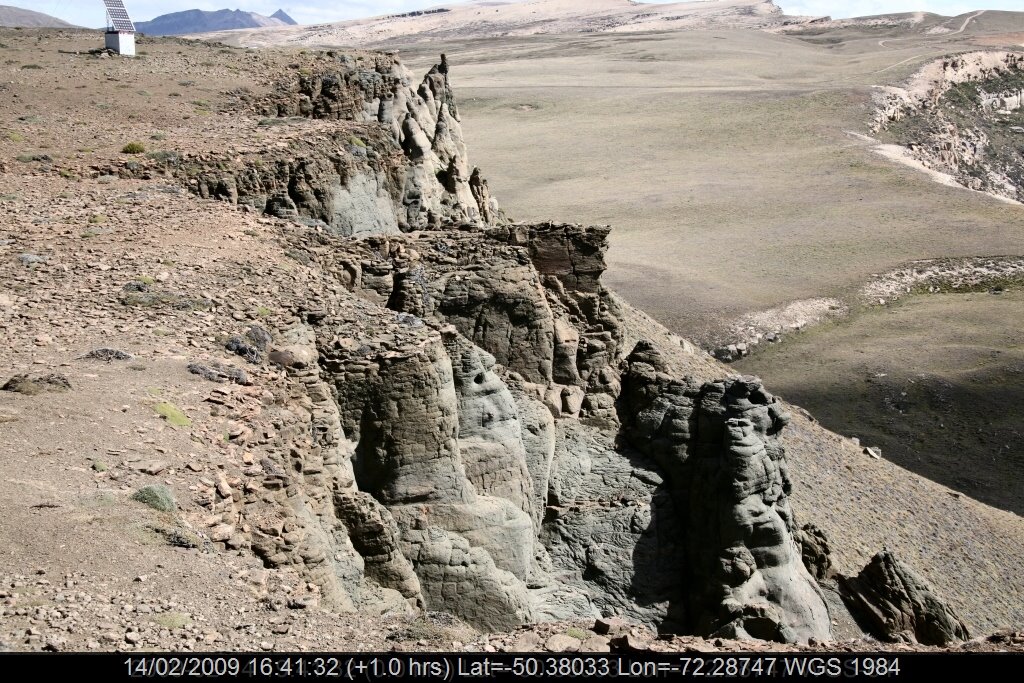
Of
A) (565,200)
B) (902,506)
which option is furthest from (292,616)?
(565,200)

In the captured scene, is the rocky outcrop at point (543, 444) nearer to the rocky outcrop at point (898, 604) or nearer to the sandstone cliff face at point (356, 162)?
the rocky outcrop at point (898, 604)

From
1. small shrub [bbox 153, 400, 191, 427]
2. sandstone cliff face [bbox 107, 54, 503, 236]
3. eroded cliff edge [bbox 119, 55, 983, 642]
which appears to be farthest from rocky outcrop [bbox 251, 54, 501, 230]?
small shrub [bbox 153, 400, 191, 427]

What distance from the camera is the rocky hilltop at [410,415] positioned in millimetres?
14430

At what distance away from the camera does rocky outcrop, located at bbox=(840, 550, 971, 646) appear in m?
23.3

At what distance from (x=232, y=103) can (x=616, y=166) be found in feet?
225

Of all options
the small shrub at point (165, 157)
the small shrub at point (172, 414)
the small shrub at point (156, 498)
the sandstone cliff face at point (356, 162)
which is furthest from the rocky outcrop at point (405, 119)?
the small shrub at point (156, 498)

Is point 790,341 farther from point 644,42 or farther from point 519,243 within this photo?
point 644,42

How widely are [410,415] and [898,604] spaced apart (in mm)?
12893

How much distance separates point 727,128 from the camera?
11025 centimetres

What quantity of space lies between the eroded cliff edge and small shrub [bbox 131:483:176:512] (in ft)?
1.47

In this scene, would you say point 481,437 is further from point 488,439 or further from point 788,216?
point 788,216

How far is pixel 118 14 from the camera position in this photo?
40.0 m

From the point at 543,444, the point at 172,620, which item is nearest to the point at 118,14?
the point at 543,444
